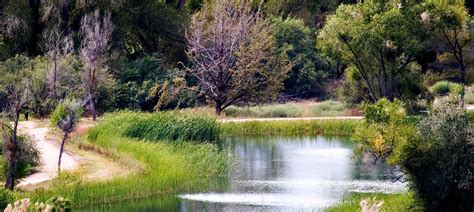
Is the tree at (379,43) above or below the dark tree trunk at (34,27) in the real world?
below

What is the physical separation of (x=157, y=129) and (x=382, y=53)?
13356mm

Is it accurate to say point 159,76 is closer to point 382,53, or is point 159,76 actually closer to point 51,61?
point 51,61

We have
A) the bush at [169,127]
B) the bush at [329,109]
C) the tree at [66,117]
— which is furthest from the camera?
the bush at [329,109]

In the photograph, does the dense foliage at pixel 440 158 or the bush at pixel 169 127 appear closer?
the dense foliage at pixel 440 158

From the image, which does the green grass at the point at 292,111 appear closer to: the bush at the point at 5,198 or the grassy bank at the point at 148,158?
the grassy bank at the point at 148,158

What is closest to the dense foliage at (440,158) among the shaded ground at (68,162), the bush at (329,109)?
the shaded ground at (68,162)

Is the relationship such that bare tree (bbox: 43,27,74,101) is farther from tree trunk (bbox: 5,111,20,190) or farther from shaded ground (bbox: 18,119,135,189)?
tree trunk (bbox: 5,111,20,190)

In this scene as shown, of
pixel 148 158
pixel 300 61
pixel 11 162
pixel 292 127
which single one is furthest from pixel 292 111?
pixel 11 162

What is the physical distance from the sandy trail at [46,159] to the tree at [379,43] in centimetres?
1424

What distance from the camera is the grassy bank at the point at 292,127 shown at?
131 ft

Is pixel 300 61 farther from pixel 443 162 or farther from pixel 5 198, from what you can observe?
pixel 5 198

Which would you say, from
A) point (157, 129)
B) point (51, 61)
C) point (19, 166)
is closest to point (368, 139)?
point (19, 166)

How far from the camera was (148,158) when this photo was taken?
2664 centimetres

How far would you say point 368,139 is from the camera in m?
20.8
